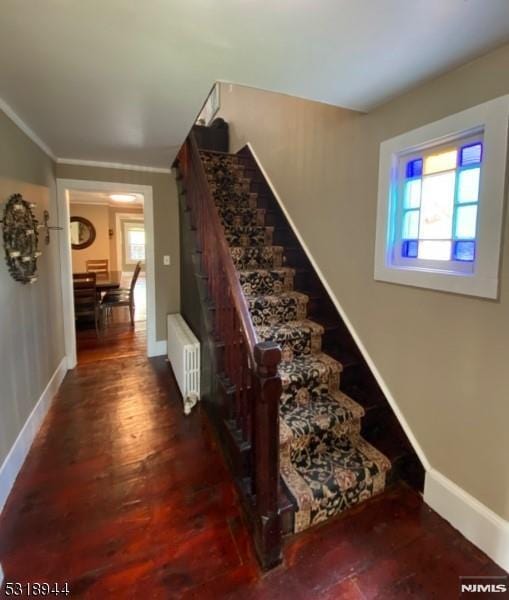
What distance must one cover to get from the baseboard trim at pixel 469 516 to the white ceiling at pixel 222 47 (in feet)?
6.49

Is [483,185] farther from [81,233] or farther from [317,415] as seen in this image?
[81,233]

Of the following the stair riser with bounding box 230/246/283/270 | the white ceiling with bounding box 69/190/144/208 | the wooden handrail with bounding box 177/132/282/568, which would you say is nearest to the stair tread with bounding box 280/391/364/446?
the wooden handrail with bounding box 177/132/282/568

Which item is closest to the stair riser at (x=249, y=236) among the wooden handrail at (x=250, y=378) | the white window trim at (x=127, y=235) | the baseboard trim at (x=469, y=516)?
the wooden handrail at (x=250, y=378)

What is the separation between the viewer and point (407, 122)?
170cm

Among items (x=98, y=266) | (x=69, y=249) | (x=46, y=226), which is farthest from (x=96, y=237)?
(x=46, y=226)

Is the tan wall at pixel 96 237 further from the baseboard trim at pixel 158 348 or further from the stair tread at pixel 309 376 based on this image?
the stair tread at pixel 309 376

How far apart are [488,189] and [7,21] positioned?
199cm

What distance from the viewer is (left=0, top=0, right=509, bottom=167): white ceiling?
1084mm

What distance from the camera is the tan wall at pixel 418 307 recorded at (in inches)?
55.1

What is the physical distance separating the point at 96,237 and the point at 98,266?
2.18ft

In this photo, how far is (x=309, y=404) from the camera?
6.75ft

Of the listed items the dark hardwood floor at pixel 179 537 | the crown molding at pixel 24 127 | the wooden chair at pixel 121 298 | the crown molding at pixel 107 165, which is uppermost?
the crown molding at pixel 107 165

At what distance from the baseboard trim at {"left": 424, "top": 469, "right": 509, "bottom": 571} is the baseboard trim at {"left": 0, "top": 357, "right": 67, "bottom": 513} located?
7.43 feet

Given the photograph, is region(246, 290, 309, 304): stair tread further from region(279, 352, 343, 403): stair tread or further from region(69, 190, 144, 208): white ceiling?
region(69, 190, 144, 208): white ceiling
